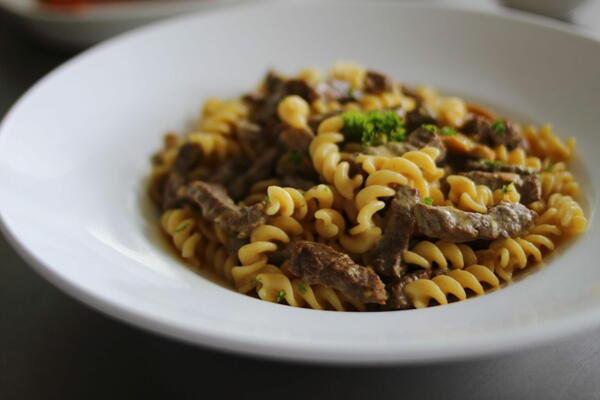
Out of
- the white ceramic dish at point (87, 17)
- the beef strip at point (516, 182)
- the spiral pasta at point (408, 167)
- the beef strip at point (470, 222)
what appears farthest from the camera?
the white ceramic dish at point (87, 17)

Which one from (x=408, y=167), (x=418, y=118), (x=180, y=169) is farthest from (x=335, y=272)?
(x=180, y=169)

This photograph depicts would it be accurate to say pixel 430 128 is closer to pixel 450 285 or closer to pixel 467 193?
pixel 467 193

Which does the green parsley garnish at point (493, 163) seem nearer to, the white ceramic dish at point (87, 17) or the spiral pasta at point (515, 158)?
the spiral pasta at point (515, 158)

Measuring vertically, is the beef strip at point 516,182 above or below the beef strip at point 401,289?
above

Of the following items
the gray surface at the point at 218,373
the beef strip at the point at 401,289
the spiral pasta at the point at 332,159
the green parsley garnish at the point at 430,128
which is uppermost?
the green parsley garnish at the point at 430,128

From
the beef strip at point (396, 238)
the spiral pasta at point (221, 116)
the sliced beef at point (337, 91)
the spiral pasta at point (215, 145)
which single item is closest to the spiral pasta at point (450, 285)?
the beef strip at point (396, 238)

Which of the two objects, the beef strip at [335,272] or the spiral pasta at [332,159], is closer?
the beef strip at [335,272]

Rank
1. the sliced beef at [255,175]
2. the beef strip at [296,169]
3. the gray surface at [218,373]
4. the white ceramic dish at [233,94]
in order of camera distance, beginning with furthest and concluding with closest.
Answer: the sliced beef at [255,175], the beef strip at [296,169], the gray surface at [218,373], the white ceramic dish at [233,94]
